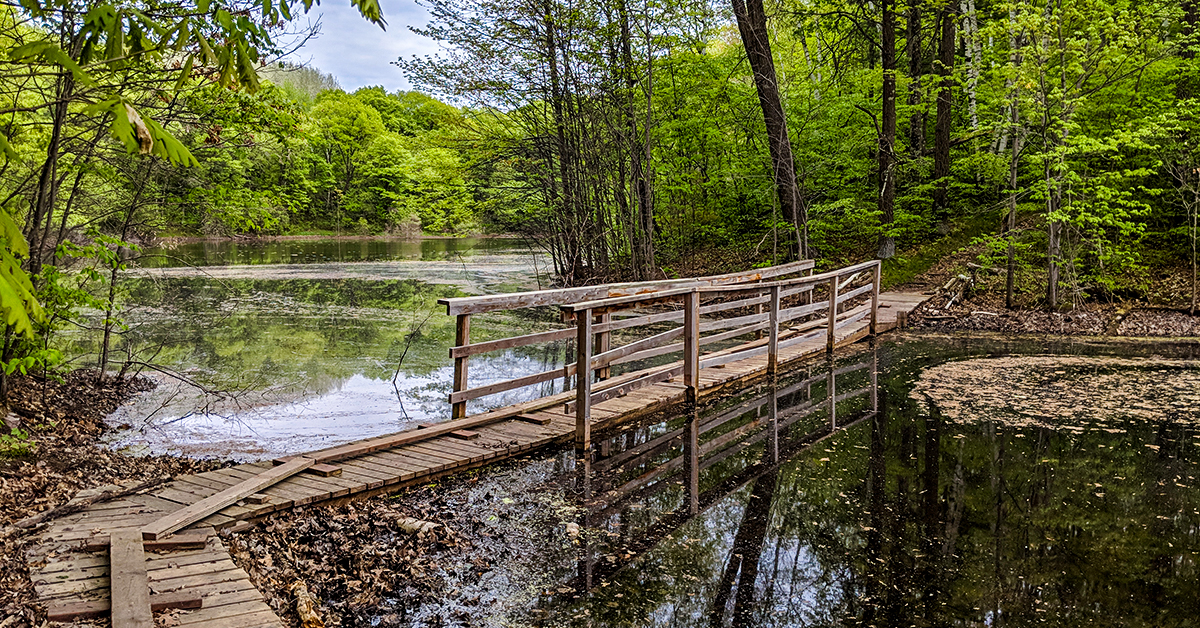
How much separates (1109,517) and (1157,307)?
9.32 m

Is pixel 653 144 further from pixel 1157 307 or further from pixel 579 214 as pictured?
pixel 1157 307

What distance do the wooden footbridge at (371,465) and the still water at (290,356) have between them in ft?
4.34

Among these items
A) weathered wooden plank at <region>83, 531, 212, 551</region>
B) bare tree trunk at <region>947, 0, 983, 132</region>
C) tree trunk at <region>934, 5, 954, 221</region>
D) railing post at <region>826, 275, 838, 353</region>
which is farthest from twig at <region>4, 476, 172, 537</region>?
tree trunk at <region>934, 5, 954, 221</region>

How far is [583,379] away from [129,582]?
3.44 metres

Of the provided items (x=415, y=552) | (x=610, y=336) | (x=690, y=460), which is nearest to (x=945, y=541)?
(x=690, y=460)

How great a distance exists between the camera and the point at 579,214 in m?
15.6

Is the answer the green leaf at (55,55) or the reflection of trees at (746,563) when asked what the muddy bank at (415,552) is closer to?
the reflection of trees at (746,563)

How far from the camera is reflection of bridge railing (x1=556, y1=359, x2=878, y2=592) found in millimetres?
4672

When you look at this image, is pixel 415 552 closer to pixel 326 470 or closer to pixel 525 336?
pixel 326 470

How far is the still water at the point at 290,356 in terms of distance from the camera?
740cm

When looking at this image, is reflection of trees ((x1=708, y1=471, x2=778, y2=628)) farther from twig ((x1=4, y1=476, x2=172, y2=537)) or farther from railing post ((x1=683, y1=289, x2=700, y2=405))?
twig ((x1=4, y1=476, x2=172, y2=537))

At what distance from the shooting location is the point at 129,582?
10.9ft

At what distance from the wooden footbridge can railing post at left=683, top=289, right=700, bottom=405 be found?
0.01m

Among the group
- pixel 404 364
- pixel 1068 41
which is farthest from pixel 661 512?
pixel 1068 41
